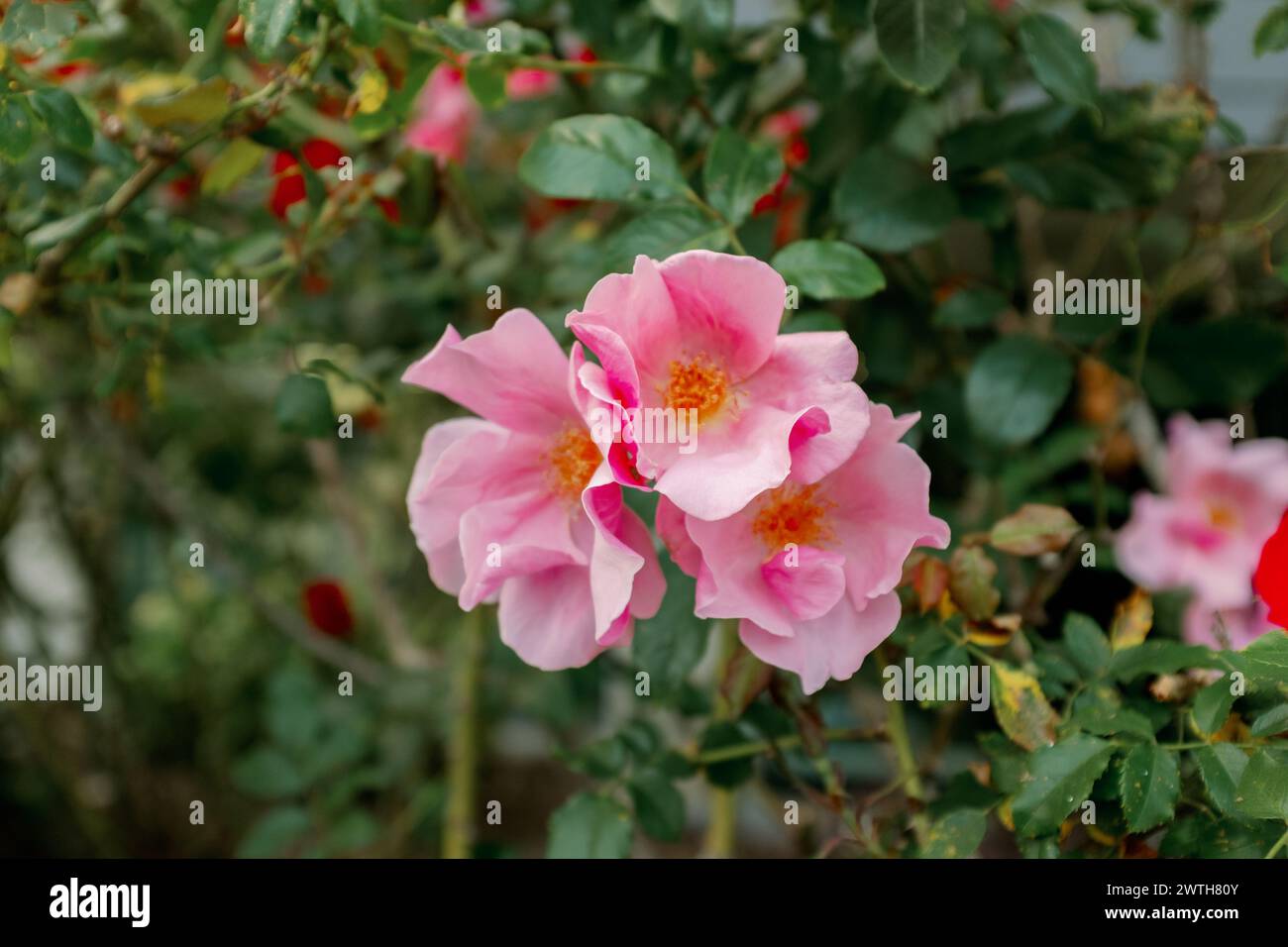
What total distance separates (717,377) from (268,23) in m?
0.34

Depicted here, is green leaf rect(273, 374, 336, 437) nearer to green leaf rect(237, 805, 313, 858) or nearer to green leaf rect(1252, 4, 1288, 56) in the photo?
green leaf rect(237, 805, 313, 858)

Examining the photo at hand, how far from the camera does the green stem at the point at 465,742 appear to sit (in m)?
1.15

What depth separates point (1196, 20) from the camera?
96 cm

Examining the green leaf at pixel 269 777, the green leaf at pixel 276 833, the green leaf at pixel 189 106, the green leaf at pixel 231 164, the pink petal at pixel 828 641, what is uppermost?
the green leaf at pixel 189 106

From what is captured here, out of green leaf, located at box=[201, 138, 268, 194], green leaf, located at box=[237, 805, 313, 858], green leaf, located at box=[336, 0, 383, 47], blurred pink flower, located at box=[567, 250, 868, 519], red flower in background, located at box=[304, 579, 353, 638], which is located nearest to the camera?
blurred pink flower, located at box=[567, 250, 868, 519]

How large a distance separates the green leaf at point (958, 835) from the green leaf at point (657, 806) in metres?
0.23

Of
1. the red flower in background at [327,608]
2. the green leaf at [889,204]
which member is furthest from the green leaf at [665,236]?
the red flower in background at [327,608]

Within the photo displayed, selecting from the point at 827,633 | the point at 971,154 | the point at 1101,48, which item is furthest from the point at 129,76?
the point at 1101,48

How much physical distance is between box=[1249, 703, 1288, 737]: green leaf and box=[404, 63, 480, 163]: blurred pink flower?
0.90m

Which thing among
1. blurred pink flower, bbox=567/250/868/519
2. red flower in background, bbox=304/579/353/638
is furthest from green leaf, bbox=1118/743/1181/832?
red flower in background, bbox=304/579/353/638

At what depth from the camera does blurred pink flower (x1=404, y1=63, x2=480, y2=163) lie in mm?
1127

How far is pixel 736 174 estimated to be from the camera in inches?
27.0

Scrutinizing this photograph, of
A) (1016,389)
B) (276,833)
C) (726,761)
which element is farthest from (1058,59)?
(276,833)

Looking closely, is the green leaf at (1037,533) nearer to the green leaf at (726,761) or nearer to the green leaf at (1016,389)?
the green leaf at (1016,389)
